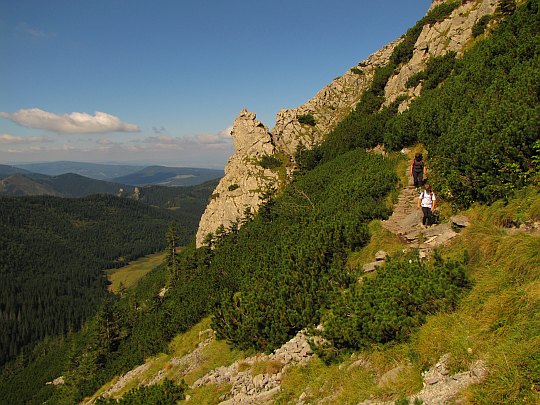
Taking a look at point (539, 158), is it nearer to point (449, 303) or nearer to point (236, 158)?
point (449, 303)

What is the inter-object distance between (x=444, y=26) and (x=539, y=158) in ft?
122

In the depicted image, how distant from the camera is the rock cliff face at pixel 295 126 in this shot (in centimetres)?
3956

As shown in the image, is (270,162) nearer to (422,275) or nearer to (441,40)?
(441,40)

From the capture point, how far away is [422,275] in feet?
31.2

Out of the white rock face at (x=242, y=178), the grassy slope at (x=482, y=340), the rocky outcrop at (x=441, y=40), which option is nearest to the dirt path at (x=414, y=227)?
the grassy slope at (x=482, y=340)

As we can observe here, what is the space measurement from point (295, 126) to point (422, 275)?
50.0m

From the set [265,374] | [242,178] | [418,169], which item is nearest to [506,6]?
[418,169]

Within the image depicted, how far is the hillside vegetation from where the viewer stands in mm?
7258

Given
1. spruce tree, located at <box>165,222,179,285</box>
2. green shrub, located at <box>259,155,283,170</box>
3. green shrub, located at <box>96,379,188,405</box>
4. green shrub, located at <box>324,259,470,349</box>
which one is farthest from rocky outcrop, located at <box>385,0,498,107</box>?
spruce tree, located at <box>165,222,179,285</box>

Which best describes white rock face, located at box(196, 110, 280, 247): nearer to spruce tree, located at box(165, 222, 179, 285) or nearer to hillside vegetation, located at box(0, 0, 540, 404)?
spruce tree, located at box(165, 222, 179, 285)

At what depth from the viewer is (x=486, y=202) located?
13.4 metres

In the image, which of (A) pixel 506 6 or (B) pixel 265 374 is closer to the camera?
(B) pixel 265 374

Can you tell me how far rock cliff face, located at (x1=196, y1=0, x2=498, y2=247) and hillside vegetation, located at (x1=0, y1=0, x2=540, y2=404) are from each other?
11698mm

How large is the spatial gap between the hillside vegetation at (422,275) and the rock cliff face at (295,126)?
38.4 ft
